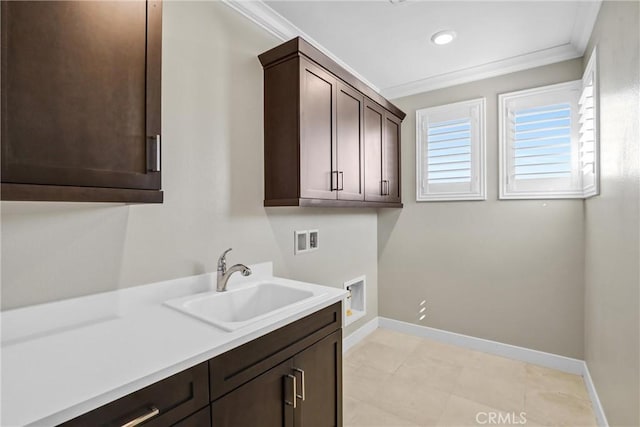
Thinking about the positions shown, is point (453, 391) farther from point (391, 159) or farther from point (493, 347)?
point (391, 159)

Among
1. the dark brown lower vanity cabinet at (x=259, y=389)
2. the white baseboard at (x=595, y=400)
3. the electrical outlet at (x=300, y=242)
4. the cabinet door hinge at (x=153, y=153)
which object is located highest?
the cabinet door hinge at (x=153, y=153)

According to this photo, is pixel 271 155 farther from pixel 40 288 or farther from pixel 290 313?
pixel 40 288

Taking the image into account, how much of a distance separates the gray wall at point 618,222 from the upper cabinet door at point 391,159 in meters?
1.43

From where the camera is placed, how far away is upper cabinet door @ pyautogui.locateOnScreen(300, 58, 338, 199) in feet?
5.99

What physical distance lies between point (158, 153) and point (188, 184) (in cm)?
49

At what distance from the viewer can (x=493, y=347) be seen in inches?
107

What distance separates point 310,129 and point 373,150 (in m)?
0.86

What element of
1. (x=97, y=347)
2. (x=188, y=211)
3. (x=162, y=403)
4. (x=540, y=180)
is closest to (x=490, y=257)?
(x=540, y=180)

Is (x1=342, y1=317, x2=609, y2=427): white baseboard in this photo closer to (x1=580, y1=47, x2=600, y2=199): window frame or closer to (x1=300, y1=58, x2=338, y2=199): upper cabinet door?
(x1=580, y1=47, x2=600, y2=199): window frame

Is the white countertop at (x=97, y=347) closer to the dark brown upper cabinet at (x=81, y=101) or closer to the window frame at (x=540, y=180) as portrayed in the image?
the dark brown upper cabinet at (x=81, y=101)

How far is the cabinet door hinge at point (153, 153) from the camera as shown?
42.1 inches

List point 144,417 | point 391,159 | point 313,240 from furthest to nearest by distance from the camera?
1. point 391,159
2. point 313,240
3. point 144,417

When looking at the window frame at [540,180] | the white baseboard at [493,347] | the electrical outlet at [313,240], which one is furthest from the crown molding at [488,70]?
the white baseboard at [493,347]

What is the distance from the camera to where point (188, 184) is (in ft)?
5.15
